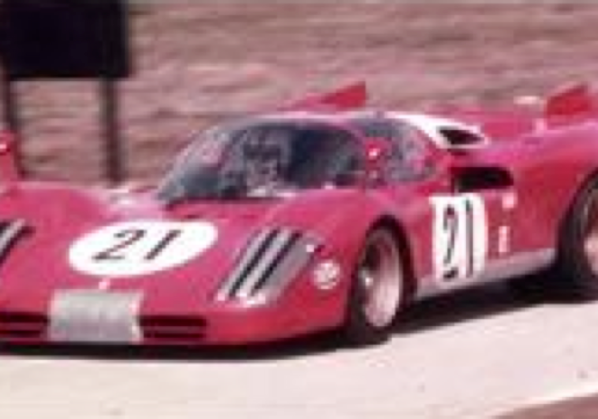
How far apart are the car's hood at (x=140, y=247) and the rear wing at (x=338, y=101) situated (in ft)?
6.25

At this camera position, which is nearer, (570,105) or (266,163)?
(266,163)

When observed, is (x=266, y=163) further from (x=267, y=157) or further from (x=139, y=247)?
(x=139, y=247)

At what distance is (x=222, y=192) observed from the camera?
13.6 m

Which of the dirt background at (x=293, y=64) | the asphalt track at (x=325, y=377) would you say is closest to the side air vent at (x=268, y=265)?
the asphalt track at (x=325, y=377)

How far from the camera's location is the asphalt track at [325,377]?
11477mm

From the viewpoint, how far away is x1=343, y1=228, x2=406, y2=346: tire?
1303 centimetres

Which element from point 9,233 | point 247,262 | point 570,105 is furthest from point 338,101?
point 247,262

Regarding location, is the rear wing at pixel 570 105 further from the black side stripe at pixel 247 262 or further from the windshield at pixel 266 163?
the black side stripe at pixel 247 262

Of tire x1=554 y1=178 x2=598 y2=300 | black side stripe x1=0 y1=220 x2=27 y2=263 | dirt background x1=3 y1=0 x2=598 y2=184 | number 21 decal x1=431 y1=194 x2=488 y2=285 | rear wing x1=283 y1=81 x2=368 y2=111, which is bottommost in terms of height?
dirt background x1=3 y1=0 x2=598 y2=184

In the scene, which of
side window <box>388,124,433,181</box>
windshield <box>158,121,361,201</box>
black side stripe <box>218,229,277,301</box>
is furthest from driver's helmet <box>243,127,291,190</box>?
black side stripe <box>218,229,277,301</box>

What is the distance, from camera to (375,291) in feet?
43.7

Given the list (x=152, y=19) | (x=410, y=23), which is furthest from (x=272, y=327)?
(x=152, y=19)

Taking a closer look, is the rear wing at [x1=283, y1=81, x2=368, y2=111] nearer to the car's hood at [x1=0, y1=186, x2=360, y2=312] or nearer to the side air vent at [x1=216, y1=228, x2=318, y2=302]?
the car's hood at [x1=0, y1=186, x2=360, y2=312]

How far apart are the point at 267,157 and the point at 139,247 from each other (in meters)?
1.07
